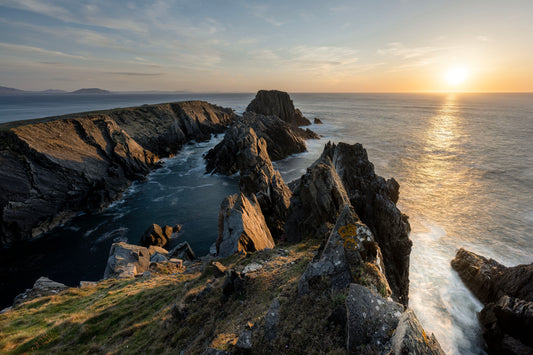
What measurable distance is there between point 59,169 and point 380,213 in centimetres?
5347

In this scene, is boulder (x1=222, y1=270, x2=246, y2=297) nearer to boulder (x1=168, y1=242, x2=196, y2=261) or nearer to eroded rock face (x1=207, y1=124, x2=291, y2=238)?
eroded rock face (x1=207, y1=124, x2=291, y2=238)

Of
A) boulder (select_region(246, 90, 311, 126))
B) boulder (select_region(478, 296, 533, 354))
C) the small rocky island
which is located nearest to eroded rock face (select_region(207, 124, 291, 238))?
the small rocky island

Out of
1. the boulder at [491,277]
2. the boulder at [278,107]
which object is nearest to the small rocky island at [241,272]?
the boulder at [491,277]

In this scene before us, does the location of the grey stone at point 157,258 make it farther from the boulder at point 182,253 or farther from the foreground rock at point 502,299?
the foreground rock at point 502,299

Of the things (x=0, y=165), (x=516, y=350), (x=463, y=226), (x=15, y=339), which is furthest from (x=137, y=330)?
(x=0, y=165)

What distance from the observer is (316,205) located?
19750 mm

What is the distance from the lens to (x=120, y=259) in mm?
24719

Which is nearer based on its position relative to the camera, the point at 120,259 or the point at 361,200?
the point at 361,200

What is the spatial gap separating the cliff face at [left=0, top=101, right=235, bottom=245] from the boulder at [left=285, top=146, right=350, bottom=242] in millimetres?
39209

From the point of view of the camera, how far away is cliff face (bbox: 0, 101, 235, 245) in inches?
1362

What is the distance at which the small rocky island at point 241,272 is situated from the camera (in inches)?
277

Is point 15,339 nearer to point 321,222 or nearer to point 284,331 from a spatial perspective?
point 284,331

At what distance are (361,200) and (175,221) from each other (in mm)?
30893

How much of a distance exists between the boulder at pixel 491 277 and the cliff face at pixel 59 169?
180ft
